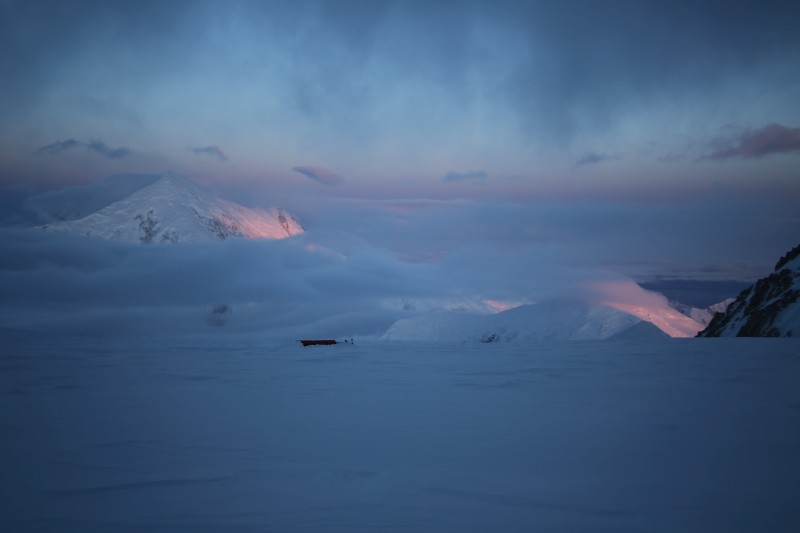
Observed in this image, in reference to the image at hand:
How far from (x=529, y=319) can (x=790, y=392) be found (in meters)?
60.6

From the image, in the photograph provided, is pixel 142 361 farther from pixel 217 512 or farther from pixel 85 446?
pixel 217 512

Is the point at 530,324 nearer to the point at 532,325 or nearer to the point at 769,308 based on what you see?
the point at 532,325

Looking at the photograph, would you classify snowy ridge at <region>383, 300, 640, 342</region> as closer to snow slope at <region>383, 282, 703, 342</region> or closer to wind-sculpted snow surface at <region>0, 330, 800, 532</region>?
snow slope at <region>383, 282, 703, 342</region>

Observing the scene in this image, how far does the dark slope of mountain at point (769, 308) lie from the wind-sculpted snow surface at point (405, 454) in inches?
959

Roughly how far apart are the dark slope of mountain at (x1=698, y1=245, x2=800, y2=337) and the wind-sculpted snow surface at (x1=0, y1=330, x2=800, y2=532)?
2435 cm

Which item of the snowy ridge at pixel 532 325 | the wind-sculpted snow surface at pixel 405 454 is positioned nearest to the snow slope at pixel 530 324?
the snowy ridge at pixel 532 325

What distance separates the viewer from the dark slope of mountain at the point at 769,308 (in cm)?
2994

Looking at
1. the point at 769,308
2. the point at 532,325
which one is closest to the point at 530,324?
the point at 532,325

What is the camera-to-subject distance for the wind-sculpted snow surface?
3895mm

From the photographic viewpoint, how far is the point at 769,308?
32.5 m

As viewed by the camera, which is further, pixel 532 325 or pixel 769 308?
pixel 532 325

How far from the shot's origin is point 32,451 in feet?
18.2

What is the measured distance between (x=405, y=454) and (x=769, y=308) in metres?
36.8

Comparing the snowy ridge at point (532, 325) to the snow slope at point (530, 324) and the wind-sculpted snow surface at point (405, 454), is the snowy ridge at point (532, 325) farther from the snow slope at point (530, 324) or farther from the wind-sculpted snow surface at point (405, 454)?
the wind-sculpted snow surface at point (405, 454)
